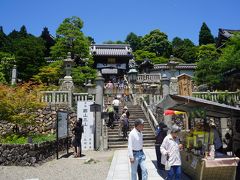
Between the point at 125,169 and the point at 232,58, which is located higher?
the point at 232,58

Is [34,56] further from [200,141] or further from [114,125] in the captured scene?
[200,141]

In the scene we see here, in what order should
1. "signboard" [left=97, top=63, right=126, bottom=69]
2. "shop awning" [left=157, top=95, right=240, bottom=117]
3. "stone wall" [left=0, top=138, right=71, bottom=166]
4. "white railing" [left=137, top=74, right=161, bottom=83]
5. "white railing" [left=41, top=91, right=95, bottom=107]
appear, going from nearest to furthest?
1. "shop awning" [left=157, top=95, right=240, bottom=117]
2. "stone wall" [left=0, top=138, right=71, bottom=166]
3. "white railing" [left=41, top=91, right=95, bottom=107]
4. "white railing" [left=137, top=74, right=161, bottom=83]
5. "signboard" [left=97, top=63, right=126, bottom=69]

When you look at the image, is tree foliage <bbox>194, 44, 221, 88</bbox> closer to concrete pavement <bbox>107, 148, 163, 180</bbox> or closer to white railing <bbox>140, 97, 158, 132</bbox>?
white railing <bbox>140, 97, 158, 132</bbox>

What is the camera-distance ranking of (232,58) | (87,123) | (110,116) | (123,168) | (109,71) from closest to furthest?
(123,168) < (87,123) < (110,116) < (232,58) < (109,71)

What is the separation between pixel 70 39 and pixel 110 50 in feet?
47.2

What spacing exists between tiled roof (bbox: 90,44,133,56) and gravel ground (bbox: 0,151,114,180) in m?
29.3

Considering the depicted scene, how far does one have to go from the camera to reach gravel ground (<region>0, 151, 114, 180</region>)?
31.1ft

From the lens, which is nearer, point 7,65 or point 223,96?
point 223,96

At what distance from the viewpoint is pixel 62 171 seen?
1047cm

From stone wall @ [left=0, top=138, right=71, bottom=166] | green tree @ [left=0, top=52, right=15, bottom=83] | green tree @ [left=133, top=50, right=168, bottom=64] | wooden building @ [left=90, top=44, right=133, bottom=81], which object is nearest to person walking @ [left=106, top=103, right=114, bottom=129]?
stone wall @ [left=0, top=138, right=71, bottom=166]

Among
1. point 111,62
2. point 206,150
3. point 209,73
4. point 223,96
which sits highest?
point 111,62

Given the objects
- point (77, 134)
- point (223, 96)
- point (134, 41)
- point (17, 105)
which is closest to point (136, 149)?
point (77, 134)

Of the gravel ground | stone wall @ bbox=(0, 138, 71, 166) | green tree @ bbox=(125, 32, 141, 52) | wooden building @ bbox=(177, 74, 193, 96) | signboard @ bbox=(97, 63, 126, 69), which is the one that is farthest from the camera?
green tree @ bbox=(125, 32, 141, 52)

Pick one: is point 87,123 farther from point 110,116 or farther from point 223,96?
point 223,96
